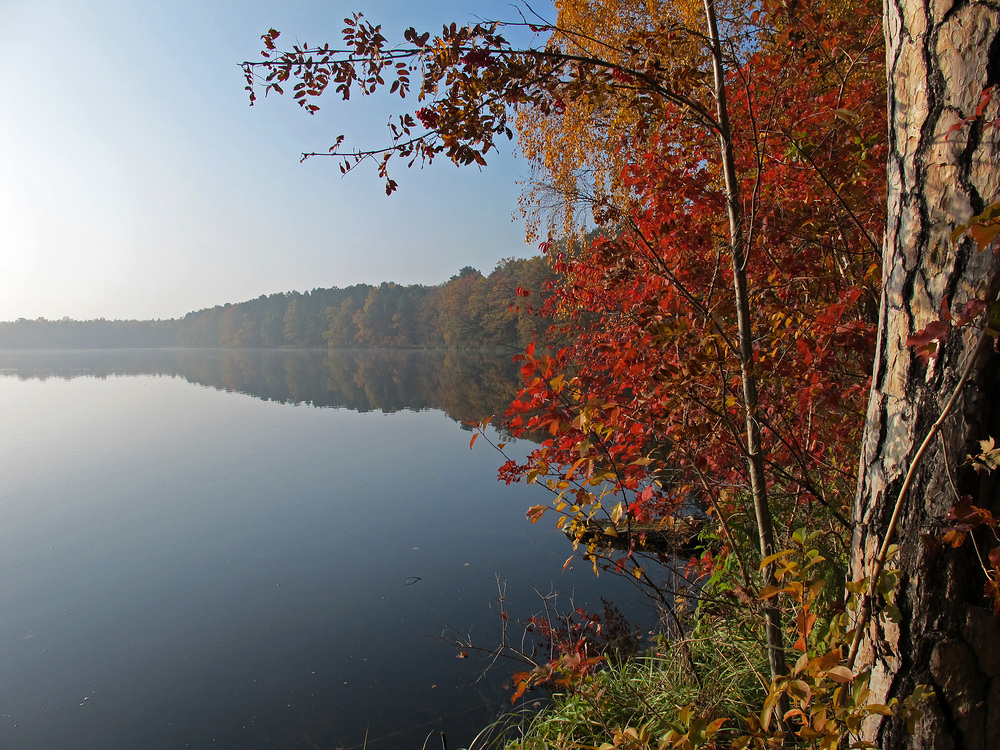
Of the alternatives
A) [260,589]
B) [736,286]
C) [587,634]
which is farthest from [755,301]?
[260,589]

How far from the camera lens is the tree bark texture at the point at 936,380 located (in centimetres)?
121

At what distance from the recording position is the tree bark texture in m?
1.21

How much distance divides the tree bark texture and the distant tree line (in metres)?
6.72

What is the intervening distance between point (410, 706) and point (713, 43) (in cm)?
455

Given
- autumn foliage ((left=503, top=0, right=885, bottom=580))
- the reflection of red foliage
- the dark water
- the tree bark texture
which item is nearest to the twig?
the tree bark texture

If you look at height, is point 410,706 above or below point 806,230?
below

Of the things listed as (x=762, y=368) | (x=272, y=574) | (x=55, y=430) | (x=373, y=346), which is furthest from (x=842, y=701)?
(x=373, y=346)

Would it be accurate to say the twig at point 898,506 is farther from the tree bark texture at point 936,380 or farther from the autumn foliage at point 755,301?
the autumn foliage at point 755,301

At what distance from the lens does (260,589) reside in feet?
20.4

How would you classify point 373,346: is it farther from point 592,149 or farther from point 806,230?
point 806,230

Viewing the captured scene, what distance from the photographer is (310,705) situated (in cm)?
434

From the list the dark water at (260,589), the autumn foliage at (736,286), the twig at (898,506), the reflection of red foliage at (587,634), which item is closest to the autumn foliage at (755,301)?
the autumn foliage at (736,286)

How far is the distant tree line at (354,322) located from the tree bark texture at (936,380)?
6.72 meters

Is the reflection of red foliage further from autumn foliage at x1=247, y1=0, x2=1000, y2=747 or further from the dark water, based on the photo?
autumn foliage at x1=247, y1=0, x2=1000, y2=747
